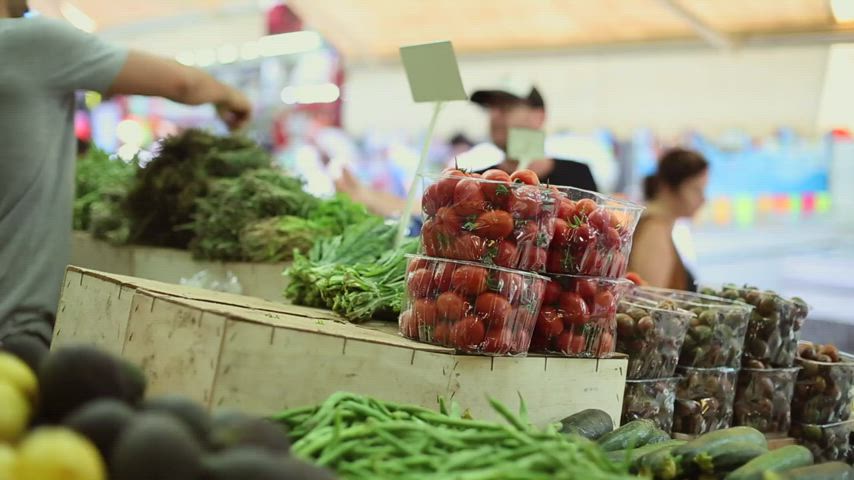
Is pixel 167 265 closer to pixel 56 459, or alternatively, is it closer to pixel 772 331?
pixel 772 331

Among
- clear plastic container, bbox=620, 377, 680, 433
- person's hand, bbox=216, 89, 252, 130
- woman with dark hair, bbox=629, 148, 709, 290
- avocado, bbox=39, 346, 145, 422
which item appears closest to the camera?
avocado, bbox=39, 346, 145, 422

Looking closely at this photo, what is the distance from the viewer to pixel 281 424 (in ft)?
6.41

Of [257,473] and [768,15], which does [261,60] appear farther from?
[257,473]

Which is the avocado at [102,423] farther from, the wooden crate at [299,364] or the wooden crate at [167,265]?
the wooden crate at [167,265]

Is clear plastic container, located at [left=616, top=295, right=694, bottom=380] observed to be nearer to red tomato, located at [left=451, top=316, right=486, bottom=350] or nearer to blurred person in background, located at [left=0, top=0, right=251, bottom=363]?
red tomato, located at [left=451, top=316, right=486, bottom=350]

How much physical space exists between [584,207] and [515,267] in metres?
0.30

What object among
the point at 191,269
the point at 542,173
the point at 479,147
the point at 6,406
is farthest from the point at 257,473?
the point at 479,147

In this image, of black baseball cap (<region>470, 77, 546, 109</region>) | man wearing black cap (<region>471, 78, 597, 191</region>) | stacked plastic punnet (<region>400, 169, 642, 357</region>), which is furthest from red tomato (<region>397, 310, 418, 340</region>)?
black baseball cap (<region>470, 77, 546, 109</region>)

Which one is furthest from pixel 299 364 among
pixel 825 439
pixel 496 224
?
pixel 825 439

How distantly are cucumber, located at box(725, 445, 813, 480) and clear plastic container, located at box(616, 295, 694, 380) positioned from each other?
2.00 ft

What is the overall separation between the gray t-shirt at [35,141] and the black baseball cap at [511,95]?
8.43 feet

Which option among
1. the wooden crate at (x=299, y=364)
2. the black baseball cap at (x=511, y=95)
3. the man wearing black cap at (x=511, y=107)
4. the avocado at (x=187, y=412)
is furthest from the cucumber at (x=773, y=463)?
the black baseball cap at (x=511, y=95)

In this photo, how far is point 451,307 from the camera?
237 centimetres

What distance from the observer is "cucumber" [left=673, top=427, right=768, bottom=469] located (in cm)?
218
